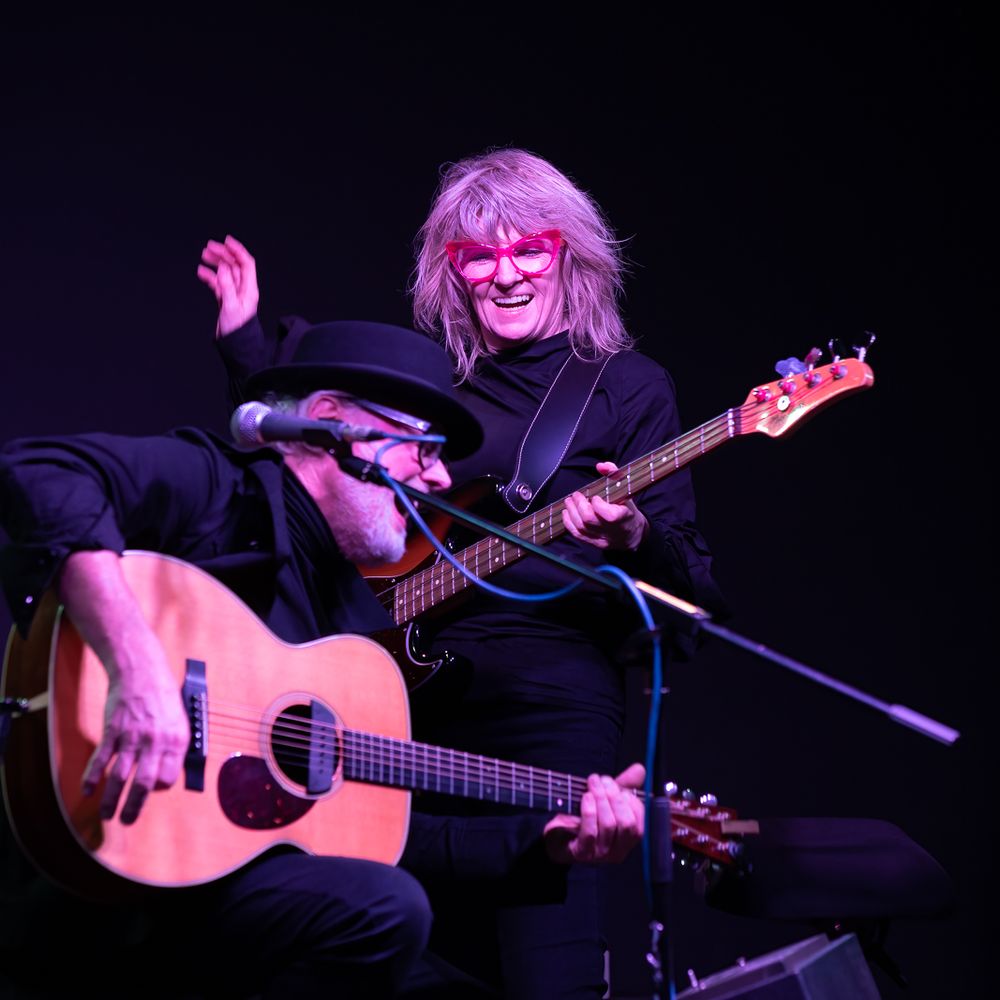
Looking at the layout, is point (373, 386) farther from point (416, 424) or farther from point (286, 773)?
point (286, 773)

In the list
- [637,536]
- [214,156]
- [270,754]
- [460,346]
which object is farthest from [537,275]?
[270,754]

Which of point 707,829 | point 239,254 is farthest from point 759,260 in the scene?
point 707,829

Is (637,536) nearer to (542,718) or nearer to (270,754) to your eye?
(542,718)

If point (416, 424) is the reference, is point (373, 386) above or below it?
above

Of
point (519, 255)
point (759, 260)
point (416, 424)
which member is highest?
point (759, 260)

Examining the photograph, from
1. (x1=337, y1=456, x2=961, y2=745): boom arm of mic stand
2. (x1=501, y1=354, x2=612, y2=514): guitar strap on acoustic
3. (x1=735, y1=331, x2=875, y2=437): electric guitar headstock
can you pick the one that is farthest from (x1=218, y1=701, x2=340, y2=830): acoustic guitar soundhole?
(x1=735, y1=331, x2=875, y2=437): electric guitar headstock

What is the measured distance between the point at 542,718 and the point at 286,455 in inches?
35.2

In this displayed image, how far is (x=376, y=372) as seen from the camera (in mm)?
2549

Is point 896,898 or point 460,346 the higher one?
point 460,346

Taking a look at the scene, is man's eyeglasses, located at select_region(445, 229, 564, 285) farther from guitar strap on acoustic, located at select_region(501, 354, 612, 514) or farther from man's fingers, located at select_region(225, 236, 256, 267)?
man's fingers, located at select_region(225, 236, 256, 267)

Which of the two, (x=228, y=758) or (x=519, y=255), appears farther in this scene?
(x=519, y=255)

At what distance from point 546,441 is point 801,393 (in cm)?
66

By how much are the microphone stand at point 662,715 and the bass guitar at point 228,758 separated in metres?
0.41

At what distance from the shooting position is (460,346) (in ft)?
12.0
